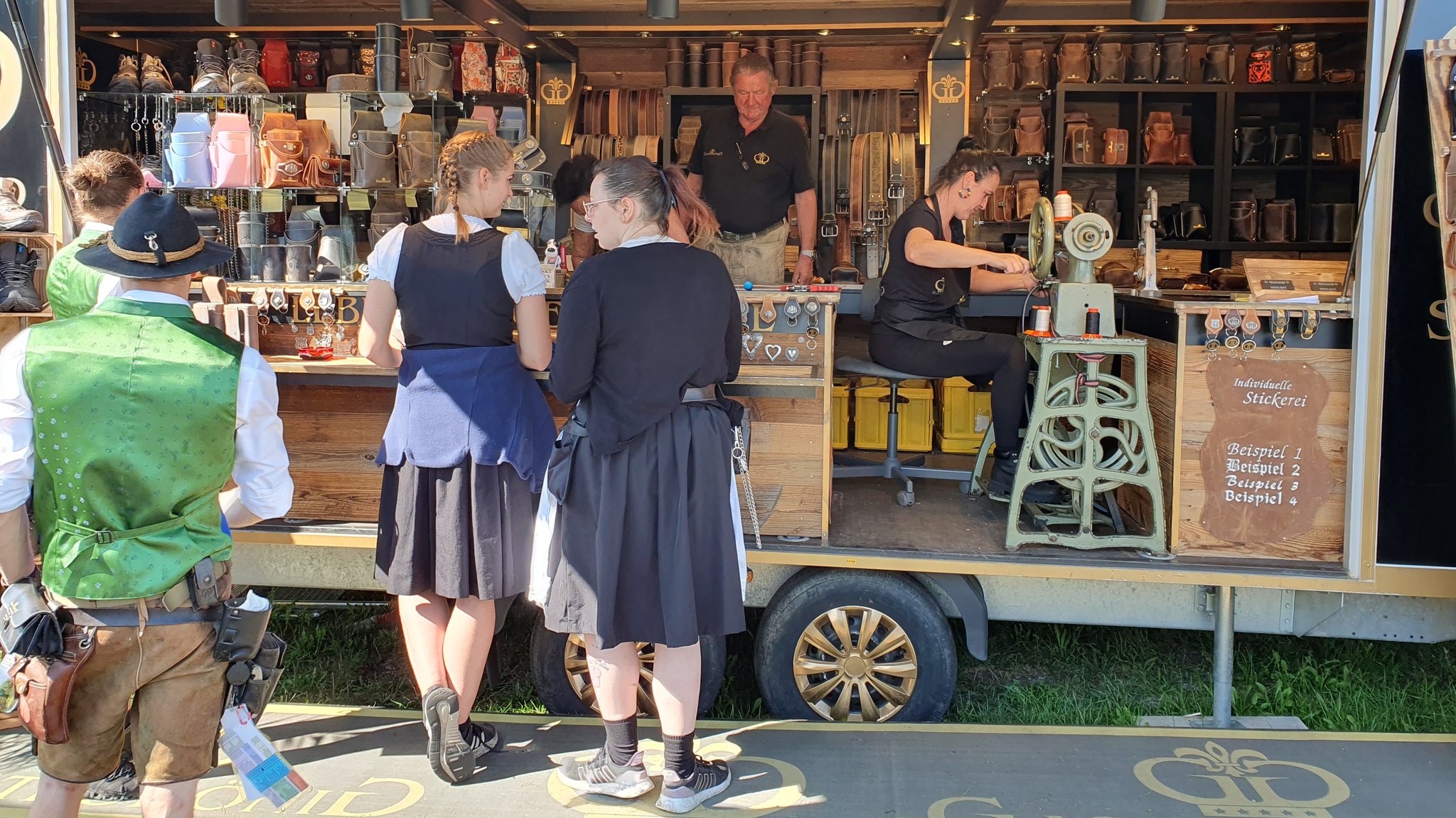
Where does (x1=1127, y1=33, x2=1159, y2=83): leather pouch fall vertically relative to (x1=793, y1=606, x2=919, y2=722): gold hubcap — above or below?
above

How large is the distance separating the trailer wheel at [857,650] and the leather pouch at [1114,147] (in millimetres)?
4797

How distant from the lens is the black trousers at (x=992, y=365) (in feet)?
14.2

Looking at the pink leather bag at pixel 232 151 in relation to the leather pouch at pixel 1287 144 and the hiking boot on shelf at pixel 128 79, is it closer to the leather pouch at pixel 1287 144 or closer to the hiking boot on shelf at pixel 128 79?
the hiking boot on shelf at pixel 128 79

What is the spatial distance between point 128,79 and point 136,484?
4725 millimetres

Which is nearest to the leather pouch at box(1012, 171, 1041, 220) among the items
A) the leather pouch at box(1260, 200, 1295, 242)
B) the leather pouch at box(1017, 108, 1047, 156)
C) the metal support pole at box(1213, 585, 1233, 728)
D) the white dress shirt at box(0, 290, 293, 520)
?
the leather pouch at box(1017, 108, 1047, 156)

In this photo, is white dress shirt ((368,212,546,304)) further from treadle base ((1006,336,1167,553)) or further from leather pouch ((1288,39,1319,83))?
leather pouch ((1288,39,1319,83))

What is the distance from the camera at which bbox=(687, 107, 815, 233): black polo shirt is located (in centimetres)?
557

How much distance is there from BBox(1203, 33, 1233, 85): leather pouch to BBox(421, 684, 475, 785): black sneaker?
6.49 m

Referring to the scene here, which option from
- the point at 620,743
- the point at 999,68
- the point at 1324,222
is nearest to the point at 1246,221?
the point at 1324,222

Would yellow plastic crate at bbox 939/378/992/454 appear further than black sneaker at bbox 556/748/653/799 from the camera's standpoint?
Yes

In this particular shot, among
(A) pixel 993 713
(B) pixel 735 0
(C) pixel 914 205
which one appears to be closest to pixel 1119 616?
(A) pixel 993 713

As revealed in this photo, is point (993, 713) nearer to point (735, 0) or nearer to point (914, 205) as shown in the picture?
point (914, 205)

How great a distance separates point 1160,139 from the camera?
756cm

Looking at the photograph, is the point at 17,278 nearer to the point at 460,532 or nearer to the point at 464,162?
the point at 464,162
